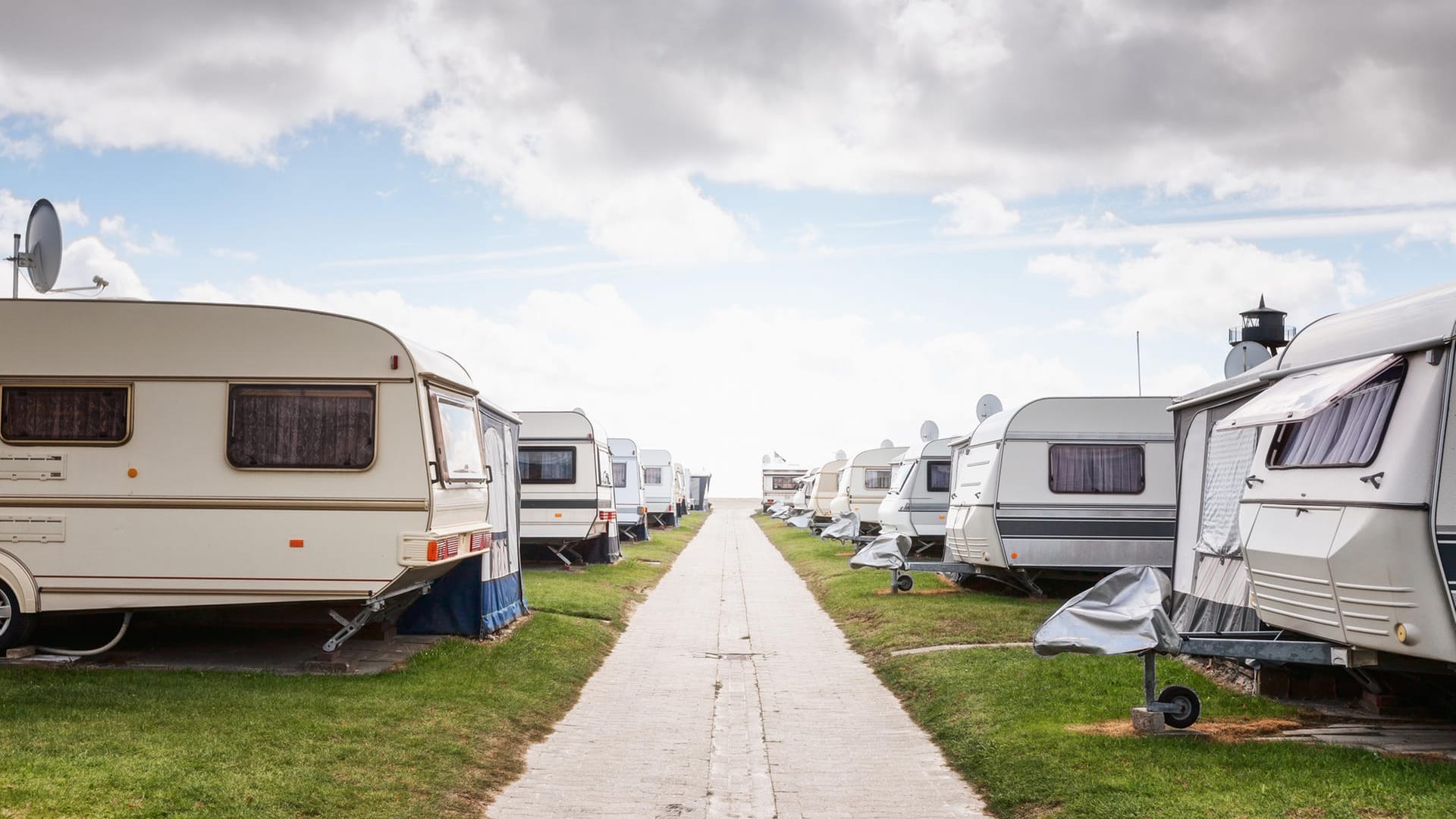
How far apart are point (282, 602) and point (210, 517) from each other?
0.92m

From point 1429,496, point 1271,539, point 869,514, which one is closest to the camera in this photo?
point 1429,496

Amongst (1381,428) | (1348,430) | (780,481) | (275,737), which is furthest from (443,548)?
(780,481)

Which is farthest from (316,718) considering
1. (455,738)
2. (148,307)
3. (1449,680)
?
(1449,680)

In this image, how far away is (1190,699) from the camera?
26.1 ft

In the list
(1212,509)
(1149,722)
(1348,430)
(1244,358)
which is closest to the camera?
(1348,430)

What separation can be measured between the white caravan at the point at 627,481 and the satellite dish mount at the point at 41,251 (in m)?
18.7

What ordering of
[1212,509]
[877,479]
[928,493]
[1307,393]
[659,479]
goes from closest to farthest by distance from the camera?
[1307,393] < [1212,509] < [928,493] < [877,479] < [659,479]

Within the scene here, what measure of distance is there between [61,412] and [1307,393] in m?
9.49

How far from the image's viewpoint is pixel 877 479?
102 ft

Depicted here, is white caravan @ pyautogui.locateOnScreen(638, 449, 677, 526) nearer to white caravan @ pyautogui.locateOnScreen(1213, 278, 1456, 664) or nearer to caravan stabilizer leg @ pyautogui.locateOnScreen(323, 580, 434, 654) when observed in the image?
caravan stabilizer leg @ pyautogui.locateOnScreen(323, 580, 434, 654)

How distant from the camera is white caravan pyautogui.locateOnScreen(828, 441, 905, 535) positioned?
1213 inches

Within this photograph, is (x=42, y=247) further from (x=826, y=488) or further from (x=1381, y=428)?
(x=826, y=488)

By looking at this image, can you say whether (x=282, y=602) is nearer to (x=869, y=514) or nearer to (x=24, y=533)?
(x=24, y=533)

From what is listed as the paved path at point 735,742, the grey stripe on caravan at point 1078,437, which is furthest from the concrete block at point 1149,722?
the grey stripe on caravan at point 1078,437
